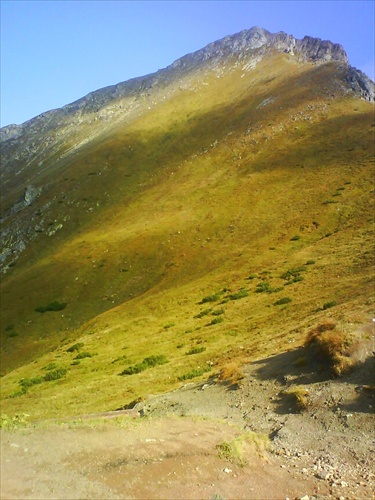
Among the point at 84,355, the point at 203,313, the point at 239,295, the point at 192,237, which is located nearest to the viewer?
the point at 84,355

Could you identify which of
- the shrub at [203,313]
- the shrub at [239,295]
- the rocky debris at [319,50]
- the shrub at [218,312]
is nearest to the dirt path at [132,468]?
the shrub at [218,312]

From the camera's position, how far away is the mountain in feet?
92.0

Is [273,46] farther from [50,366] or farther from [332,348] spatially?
[332,348]

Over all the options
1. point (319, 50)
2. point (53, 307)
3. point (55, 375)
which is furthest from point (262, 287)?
point (319, 50)

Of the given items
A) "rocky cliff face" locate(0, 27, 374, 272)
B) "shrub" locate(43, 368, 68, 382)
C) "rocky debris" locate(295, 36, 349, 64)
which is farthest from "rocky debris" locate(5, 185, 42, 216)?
"rocky debris" locate(295, 36, 349, 64)

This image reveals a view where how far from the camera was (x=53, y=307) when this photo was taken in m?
49.5

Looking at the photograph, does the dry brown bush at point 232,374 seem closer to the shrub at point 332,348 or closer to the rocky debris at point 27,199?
the shrub at point 332,348

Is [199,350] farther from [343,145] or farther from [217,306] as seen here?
[343,145]

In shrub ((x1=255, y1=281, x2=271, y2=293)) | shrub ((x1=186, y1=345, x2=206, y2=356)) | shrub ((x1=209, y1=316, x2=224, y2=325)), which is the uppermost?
shrub ((x1=186, y1=345, x2=206, y2=356))

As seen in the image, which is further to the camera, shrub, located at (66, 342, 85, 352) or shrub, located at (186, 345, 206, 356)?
shrub, located at (66, 342, 85, 352)

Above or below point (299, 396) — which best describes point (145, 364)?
below

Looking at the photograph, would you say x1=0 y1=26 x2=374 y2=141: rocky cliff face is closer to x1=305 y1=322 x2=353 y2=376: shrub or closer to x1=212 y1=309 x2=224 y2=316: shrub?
x1=212 y1=309 x2=224 y2=316: shrub

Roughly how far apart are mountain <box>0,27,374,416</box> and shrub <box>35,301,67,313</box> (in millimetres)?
636

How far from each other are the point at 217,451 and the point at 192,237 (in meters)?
45.7
